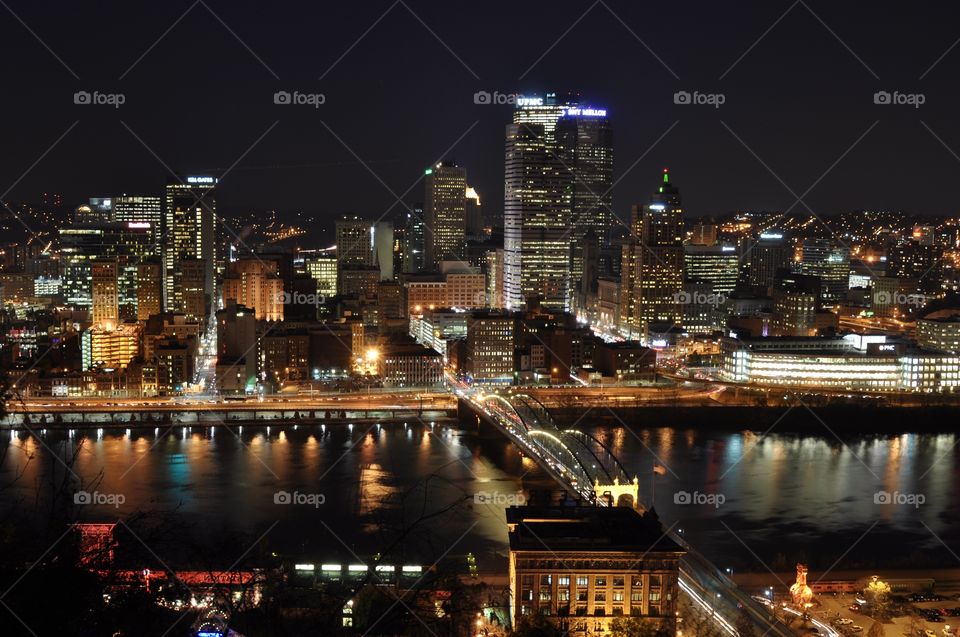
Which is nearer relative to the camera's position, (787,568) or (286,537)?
(787,568)

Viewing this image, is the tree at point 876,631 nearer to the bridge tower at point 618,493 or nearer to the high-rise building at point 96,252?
the bridge tower at point 618,493

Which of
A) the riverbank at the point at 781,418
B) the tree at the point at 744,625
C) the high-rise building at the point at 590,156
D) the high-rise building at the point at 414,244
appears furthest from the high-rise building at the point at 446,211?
the tree at the point at 744,625

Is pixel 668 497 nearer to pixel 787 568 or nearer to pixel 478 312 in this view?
pixel 787 568

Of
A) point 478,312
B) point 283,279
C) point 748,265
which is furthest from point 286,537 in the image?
point 748,265

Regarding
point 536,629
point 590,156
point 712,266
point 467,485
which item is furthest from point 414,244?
point 536,629

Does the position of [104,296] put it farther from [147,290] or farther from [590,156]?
[590,156]
